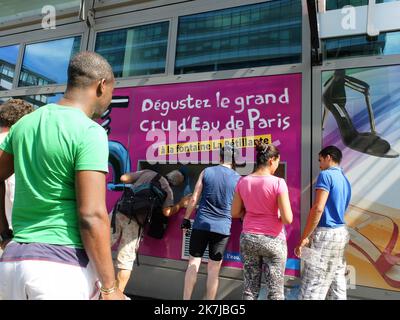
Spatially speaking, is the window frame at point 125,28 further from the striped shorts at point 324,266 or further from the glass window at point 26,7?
the striped shorts at point 324,266

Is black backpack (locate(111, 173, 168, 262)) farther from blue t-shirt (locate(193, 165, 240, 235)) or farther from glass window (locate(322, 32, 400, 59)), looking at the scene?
glass window (locate(322, 32, 400, 59))

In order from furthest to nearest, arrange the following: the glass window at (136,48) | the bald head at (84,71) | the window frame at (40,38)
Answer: the window frame at (40,38) < the glass window at (136,48) < the bald head at (84,71)

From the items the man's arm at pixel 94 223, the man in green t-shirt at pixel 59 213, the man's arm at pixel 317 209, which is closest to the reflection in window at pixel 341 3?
the man's arm at pixel 317 209

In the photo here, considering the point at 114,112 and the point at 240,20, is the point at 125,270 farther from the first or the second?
the point at 240,20

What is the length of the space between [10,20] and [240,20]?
13.1 ft

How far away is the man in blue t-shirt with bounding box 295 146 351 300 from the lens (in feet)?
10.3

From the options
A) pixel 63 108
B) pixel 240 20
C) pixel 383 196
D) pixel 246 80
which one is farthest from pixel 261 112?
pixel 63 108

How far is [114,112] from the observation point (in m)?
4.91

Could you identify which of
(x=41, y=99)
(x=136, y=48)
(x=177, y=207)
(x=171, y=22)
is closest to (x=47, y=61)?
(x=41, y=99)

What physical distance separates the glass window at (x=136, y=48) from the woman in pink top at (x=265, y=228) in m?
2.26

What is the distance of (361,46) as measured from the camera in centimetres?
385

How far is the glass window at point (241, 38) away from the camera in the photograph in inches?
164

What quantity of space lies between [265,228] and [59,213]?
6.76ft

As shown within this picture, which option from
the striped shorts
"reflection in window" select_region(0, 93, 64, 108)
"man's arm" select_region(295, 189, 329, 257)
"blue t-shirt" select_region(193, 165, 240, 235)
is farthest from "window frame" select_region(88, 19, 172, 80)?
the striped shorts
